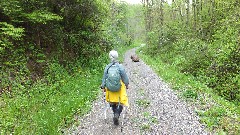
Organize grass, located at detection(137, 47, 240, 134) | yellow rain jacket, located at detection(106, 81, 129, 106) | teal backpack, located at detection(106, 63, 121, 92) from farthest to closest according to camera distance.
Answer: yellow rain jacket, located at detection(106, 81, 129, 106) → teal backpack, located at detection(106, 63, 121, 92) → grass, located at detection(137, 47, 240, 134)

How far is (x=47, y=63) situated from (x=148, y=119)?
7.69 meters

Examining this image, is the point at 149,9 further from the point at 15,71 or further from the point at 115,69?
Result: the point at 115,69

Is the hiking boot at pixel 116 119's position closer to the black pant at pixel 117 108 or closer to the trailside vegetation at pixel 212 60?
the black pant at pixel 117 108

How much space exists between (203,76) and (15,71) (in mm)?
10108

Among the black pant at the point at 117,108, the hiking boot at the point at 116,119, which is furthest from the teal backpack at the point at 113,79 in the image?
the hiking boot at the point at 116,119

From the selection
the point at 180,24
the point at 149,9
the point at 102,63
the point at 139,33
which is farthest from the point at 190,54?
the point at 139,33

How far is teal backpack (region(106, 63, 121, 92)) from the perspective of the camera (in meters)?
7.22

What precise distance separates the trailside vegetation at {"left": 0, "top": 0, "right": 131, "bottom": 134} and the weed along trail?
740 millimetres

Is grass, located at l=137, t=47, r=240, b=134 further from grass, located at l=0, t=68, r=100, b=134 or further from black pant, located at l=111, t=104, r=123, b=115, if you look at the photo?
grass, located at l=0, t=68, r=100, b=134

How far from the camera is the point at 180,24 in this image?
30031 mm

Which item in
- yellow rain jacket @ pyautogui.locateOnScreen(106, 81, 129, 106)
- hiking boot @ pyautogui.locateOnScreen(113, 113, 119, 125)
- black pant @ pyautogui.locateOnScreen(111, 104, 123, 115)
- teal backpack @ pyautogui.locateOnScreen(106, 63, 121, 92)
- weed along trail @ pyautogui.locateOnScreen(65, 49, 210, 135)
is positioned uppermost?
teal backpack @ pyautogui.locateOnScreen(106, 63, 121, 92)

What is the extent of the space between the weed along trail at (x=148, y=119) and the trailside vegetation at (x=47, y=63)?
29.1 inches

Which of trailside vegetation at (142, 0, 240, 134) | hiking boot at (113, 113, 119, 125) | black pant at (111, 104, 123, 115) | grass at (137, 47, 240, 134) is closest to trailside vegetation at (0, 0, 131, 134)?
hiking boot at (113, 113, 119, 125)

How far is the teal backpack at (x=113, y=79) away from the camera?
7219 mm
